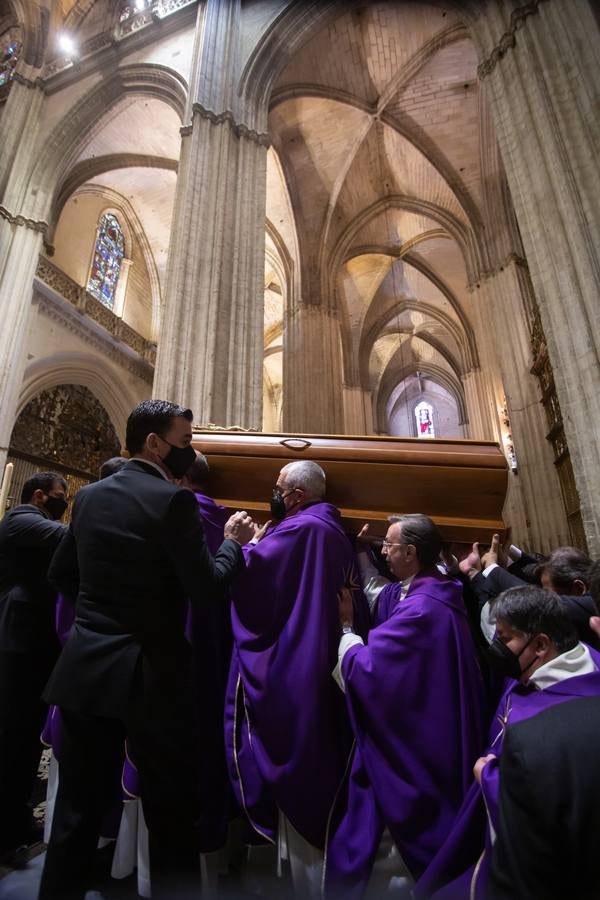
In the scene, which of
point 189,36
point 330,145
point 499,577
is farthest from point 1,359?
point 330,145

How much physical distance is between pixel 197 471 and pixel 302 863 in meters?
1.36

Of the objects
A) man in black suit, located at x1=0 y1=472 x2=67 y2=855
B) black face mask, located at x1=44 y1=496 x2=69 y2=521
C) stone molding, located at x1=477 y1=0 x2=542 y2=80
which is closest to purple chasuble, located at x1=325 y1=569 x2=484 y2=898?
man in black suit, located at x1=0 y1=472 x2=67 y2=855

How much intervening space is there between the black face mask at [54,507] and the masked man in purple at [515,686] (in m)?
1.96

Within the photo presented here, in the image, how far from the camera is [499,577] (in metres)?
1.80

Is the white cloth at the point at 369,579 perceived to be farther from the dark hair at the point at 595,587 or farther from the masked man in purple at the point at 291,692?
the dark hair at the point at 595,587

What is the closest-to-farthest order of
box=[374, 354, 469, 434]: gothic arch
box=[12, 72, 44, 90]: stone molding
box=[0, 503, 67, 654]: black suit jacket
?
box=[0, 503, 67, 654]: black suit jacket, box=[12, 72, 44, 90]: stone molding, box=[374, 354, 469, 434]: gothic arch

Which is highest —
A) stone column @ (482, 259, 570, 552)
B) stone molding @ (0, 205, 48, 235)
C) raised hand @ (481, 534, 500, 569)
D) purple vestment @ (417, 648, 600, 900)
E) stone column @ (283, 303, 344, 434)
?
stone molding @ (0, 205, 48, 235)

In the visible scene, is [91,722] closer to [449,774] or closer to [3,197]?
[449,774]

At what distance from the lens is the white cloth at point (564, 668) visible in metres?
1.03

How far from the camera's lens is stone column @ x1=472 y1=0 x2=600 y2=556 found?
3936mm

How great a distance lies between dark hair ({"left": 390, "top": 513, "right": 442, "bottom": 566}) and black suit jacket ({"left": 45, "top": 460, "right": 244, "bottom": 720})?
2.22 ft

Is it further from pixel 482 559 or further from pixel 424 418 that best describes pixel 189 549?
pixel 424 418

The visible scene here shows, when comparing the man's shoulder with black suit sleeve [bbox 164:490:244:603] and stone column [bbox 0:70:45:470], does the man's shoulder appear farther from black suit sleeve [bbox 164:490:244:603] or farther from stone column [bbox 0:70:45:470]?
stone column [bbox 0:70:45:470]

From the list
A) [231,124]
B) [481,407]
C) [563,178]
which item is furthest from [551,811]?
[481,407]
